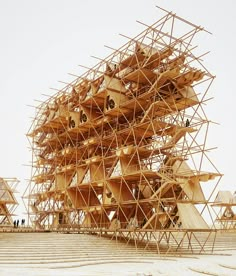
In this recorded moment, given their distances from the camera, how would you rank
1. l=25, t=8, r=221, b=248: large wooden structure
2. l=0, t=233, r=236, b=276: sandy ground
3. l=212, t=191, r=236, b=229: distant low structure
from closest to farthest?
l=0, t=233, r=236, b=276: sandy ground → l=25, t=8, r=221, b=248: large wooden structure → l=212, t=191, r=236, b=229: distant low structure

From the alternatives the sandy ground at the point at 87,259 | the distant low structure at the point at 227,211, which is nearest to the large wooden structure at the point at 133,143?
the sandy ground at the point at 87,259

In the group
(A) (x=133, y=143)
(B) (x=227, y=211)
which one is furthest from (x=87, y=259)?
(B) (x=227, y=211)

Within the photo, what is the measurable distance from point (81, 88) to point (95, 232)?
14.4 m

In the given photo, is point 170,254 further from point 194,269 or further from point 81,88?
point 81,88

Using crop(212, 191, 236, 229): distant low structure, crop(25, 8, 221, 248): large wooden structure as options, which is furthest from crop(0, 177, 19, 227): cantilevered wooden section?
crop(212, 191, 236, 229): distant low structure

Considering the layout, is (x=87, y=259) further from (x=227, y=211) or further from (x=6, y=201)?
(x=227, y=211)

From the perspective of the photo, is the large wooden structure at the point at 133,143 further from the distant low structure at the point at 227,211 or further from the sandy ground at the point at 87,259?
the distant low structure at the point at 227,211

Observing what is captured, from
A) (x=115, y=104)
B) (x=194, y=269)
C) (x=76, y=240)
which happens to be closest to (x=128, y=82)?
(x=115, y=104)

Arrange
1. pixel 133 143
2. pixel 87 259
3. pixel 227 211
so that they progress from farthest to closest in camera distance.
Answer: pixel 227 211, pixel 133 143, pixel 87 259

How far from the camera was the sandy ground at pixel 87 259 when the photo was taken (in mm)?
16797

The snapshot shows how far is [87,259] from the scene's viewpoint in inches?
854

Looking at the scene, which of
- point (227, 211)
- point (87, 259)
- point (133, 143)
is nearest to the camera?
point (87, 259)

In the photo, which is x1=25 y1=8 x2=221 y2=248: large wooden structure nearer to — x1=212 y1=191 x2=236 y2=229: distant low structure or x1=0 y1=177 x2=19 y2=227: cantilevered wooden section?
x1=0 y1=177 x2=19 y2=227: cantilevered wooden section

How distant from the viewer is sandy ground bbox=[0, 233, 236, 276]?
1680cm
